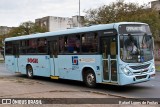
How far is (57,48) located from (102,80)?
170 inches

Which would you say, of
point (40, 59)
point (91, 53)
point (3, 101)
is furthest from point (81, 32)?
point (3, 101)

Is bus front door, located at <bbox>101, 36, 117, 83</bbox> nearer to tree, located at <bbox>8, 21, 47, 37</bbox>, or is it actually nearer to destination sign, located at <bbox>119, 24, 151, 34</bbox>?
destination sign, located at <bbox>119, 24, 151, 34</bbox>

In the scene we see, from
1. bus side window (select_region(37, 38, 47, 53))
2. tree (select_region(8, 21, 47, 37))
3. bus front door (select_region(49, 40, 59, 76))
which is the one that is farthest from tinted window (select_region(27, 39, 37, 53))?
tree (select_region(8, 21, 47, 37))

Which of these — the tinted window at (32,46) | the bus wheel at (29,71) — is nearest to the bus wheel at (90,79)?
the tinted window at (32,46)

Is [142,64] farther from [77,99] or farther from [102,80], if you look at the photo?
[77,99]

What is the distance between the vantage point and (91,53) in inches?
612

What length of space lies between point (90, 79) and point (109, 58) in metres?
1.82

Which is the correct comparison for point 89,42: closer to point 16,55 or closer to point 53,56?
point 53,56

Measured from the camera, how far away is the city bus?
555 inches

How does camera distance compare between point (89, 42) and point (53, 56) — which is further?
point (53, 56)

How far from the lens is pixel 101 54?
48.9ft

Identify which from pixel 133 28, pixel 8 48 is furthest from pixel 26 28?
pixel 133 28

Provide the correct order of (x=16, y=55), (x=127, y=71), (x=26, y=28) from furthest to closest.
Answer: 1. (x=26, y=28)
2. (x=16, y=55)
3. (x=127, y=71)

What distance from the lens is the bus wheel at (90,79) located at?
15.6 metres
